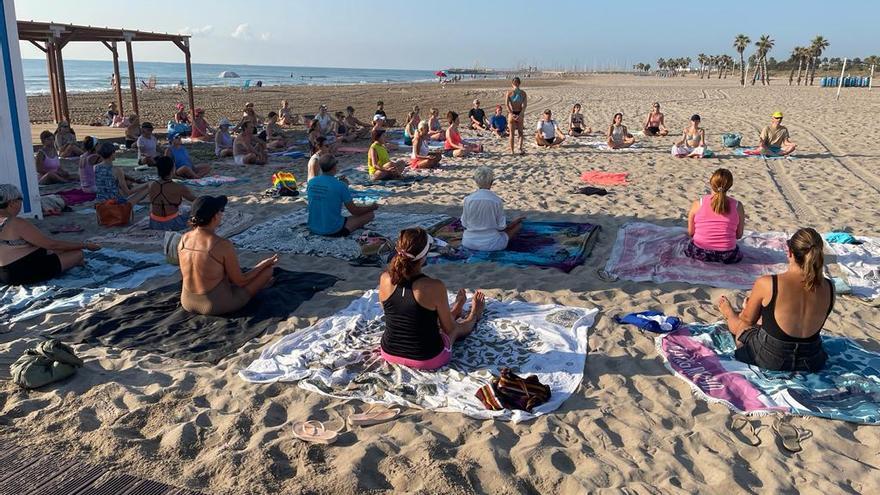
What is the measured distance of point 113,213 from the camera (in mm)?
7871

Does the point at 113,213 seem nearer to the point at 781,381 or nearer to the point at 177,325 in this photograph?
the point at 177,325

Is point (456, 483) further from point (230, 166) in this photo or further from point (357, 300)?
point (230, 166)

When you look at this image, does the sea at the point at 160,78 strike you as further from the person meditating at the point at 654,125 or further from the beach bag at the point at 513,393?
the beach bag at the point at 513,393

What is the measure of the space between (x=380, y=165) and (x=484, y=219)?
461cm

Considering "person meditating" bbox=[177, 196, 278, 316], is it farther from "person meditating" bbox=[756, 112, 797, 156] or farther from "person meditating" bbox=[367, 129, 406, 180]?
"person meditating" bbox=[756, 112, 797, 156]

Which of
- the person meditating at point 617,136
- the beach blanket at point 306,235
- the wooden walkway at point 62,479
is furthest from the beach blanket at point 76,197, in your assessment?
the person meditating at point 617,136

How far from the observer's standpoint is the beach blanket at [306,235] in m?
6.90

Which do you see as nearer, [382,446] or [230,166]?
[382,446]

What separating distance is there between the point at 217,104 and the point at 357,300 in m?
26.3

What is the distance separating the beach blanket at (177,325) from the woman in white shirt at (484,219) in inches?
73.9

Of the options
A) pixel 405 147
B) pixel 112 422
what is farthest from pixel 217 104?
pixel 112 422

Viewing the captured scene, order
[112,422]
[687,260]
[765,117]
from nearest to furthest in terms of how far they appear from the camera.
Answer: [112,422] < [687,260] < [765,117]

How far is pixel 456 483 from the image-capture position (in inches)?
120

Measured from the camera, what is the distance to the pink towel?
10289mm
